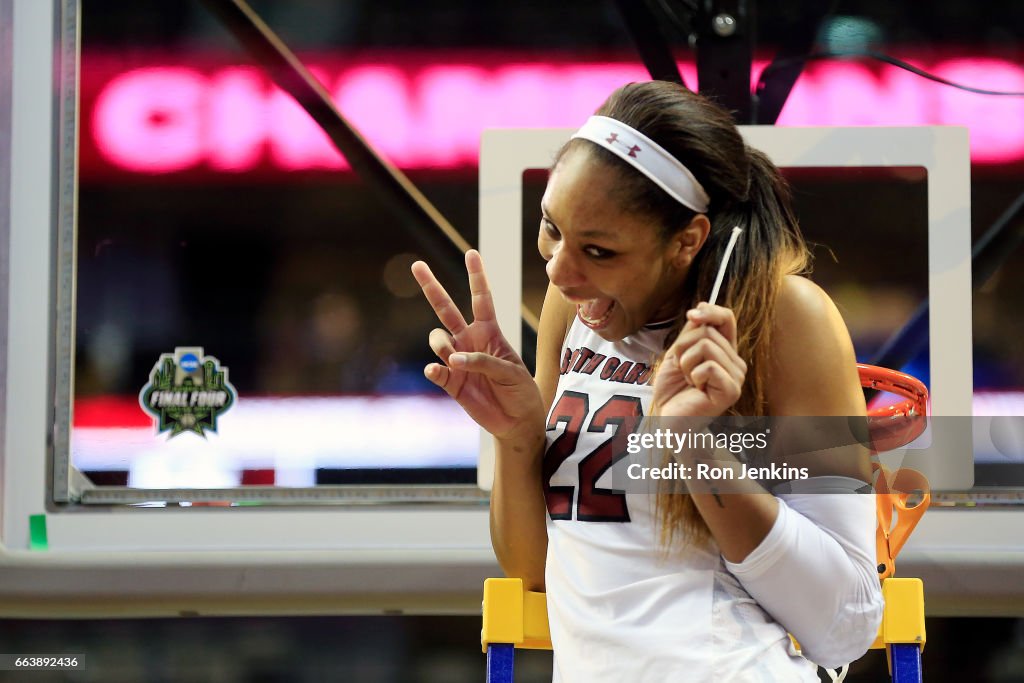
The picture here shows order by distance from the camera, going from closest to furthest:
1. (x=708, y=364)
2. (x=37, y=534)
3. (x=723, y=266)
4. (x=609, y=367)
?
(x=708, y=364)
(x=723, y=266)
(x=609, y=367)
(x=37, y=534)

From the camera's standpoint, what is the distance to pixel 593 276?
0.94 m

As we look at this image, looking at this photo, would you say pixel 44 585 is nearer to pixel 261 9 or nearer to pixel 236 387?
pixel 236 387

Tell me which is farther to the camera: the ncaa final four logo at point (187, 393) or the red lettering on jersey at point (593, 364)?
the ncaa final four logo at point (187, 393)

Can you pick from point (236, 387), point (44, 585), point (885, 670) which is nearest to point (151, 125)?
point (236, 387)

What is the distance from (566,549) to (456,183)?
4.11 ft

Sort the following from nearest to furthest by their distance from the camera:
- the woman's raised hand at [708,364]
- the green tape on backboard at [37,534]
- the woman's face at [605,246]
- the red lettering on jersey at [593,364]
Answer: the woman's raised hand at [708,364] → the woman's face at [605,246] → the red lettering on jersey at [593,364] → the green tape on backboard at [37,534]

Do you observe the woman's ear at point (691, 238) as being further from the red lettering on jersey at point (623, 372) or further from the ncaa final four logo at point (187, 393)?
the ncaa final four logo at point (187, 393)

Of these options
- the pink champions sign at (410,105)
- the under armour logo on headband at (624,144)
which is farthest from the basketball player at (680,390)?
the pink champions sign at (410,105)

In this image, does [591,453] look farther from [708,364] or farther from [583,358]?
[708,364]

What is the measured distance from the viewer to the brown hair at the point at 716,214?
91 cm

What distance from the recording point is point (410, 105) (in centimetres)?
214

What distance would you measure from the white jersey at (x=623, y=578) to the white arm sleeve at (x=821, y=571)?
0.11ft

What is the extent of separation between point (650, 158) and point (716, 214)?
3.6 inches

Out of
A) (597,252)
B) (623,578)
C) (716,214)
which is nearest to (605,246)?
(597,252)
